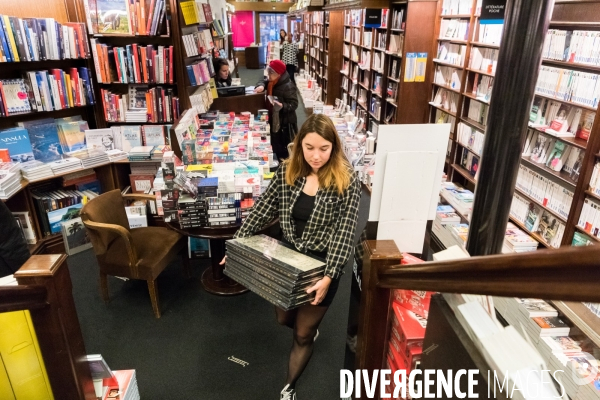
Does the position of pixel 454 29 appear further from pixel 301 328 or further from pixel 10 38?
pixel 10 38

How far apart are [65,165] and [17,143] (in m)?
0.42

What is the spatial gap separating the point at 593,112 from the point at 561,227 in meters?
0.86

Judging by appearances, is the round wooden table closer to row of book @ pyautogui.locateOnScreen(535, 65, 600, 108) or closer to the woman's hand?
the woman's hand

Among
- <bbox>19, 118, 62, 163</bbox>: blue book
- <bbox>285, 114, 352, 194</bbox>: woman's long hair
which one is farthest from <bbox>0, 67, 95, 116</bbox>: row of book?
<bbox>285, 114, 352, 194</bbox>: woman's long hair

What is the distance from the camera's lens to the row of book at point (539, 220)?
3221 millimetres

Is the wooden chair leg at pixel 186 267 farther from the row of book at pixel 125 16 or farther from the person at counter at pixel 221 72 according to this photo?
the person at counter at pixel 221 72

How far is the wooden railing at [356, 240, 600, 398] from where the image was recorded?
54 cm

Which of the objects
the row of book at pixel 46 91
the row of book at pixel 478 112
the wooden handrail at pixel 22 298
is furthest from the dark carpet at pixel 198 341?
the row of book at pixel 478 112

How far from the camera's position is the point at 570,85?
3039 millimetres

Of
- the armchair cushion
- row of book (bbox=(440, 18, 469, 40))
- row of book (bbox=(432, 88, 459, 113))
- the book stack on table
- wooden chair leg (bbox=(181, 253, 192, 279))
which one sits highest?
row of book (bbox=(440, 18, 469, 40))

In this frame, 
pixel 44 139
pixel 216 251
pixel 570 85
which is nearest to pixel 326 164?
pixel 216 251

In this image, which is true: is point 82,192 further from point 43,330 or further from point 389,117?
point 389,117

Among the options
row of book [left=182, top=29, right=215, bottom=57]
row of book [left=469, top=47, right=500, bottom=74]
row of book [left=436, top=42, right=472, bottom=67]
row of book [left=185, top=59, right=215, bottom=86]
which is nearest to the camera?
row of book [left=469, top=47, right=500, bottom=74]

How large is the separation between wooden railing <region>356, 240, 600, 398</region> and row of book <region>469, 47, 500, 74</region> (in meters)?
3.47
